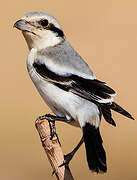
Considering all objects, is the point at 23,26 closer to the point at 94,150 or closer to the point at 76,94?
the point at 76,94

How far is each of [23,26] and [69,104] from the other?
0.71 meters

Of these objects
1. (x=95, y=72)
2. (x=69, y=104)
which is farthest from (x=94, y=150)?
(x=95, y=72)

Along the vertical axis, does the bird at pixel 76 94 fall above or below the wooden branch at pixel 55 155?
above

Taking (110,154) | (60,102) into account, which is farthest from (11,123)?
(60,102)

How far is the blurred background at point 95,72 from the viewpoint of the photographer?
8.37 m

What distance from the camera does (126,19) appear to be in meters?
13.4

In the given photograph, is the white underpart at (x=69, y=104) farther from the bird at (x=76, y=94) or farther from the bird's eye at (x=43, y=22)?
the bird's eye at (x=43, y=22)

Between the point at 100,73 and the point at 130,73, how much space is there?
46 cm

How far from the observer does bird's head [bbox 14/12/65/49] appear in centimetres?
515

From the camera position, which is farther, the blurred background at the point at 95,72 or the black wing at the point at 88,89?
the blurred background at the point at 95,72

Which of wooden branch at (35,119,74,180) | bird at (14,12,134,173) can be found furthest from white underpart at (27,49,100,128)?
wooden branch at (35,119,74,180)

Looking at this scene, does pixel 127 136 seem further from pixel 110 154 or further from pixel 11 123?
pixel 11 123

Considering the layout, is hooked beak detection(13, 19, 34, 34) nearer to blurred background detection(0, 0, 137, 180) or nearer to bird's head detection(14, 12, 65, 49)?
bird's head detection(14, 12, 65, 49)

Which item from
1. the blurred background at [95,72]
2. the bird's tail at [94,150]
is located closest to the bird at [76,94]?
the bird's tail at [94,150]
